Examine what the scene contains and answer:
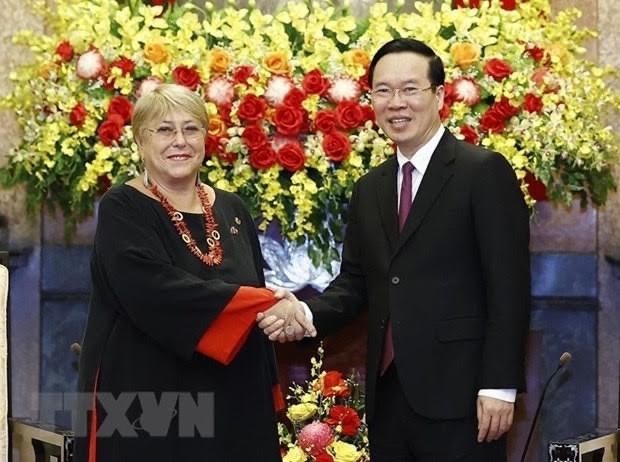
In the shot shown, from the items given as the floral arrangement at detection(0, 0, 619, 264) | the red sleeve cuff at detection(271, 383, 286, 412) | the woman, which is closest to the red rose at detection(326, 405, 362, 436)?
the floral arrangement at detection(0, 0, 619, 264)

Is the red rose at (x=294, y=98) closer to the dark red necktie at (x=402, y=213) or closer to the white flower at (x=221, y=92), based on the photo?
the white flower at (x=221, y=92)

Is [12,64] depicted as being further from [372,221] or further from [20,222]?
[372,221]

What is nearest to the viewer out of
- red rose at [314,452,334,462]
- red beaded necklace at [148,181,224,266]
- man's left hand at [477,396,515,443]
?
man's left hand at [477,396,515,443]

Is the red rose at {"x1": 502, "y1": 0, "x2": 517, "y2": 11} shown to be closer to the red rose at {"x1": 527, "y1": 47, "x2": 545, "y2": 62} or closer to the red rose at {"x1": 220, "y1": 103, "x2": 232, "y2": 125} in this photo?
the red rose at {"x1": 527, "y1": 47, "x2": 545, "y2": 62}

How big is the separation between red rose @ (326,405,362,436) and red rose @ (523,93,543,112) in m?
1.14

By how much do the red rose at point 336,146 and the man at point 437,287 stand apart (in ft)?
2.04

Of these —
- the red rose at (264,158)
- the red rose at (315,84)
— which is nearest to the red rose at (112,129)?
Answer: the red rose at (264,158)

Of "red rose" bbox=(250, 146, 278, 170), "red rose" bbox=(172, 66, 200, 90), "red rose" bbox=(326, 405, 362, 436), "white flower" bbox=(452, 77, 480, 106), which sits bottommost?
"red rose" bbox=(326, 405, 362, 436)

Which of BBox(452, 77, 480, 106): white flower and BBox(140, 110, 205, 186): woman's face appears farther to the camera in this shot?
BBox(452, 77, 480, 106): white flower

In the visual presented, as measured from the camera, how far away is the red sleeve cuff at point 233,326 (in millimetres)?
3043

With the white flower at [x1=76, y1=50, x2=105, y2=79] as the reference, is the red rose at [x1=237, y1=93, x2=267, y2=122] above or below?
below

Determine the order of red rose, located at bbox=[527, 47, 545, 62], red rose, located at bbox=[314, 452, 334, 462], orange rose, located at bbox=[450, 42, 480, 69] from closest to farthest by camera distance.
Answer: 1. red rose, located at bbox=[314, 452, 334, 462]
2. orange rose, located at bbox=[450, 42, 480, 69]
3. red rose, located at bbox=[527, 47, 545, 62]

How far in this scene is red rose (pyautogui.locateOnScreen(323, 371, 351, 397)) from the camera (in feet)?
13.1

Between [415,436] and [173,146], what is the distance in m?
0.97
